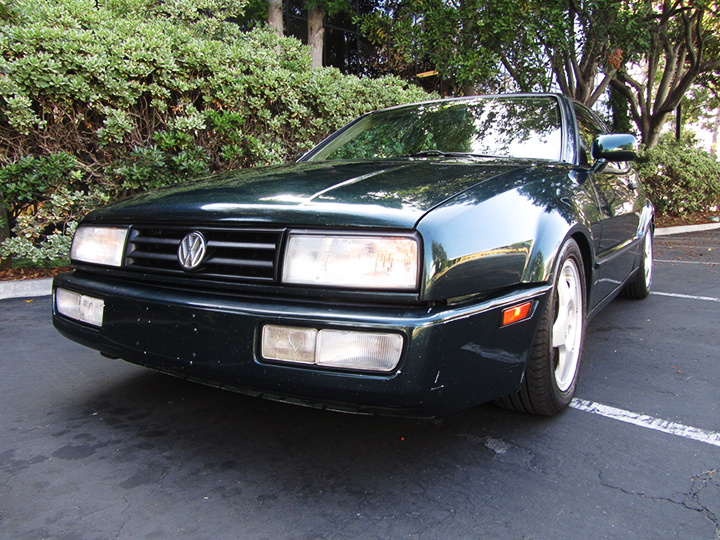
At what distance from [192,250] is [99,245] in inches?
21.0

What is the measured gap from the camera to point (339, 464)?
72.4 inches

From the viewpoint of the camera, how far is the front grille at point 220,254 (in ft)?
5.57

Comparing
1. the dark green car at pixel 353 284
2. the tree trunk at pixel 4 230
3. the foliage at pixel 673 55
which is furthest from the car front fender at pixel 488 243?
the foliage at pixel 673 55

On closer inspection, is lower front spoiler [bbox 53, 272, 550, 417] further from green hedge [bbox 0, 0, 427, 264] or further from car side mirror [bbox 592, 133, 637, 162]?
green hedge [bbox 0, 0, 427, 264]

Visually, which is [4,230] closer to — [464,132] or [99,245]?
[99,245]

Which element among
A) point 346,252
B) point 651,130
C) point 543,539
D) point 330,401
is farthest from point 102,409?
point 651,130

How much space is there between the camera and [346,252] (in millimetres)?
1601

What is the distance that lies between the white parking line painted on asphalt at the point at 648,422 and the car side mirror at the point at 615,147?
1.26 meters

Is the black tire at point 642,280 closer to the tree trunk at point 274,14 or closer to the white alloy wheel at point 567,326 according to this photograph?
the white alloy wheel at point 567,326

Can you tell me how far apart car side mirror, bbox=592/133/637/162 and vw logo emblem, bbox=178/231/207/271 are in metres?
2.08

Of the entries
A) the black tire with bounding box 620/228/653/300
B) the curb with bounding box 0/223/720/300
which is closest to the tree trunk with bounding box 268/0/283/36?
the curb with bounding box 0/223/720/300

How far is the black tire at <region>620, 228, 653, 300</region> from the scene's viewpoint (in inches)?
166

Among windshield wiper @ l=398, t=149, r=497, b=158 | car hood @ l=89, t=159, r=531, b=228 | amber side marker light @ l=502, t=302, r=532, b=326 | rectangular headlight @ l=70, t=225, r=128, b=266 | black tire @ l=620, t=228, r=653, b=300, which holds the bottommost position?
Answer: black tire @ l=620, t=228, r=653, b=300

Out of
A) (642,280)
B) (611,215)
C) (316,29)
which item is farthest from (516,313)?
(316,29)
